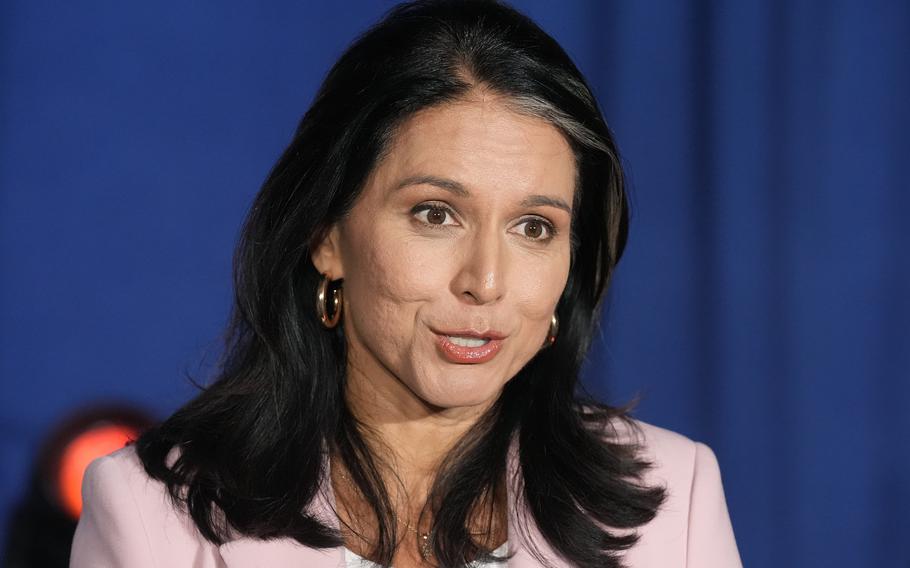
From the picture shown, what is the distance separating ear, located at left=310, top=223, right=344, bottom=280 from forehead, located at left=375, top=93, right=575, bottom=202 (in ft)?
0.44

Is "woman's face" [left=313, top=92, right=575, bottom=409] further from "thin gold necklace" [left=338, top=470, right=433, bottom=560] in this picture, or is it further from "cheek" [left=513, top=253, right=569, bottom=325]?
"thin gold necklace" [left=338, top=470, right=433, bottom=560]

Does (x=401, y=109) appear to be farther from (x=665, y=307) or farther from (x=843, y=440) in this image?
(x=843, y=440)

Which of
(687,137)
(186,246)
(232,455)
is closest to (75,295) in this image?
(186,246)

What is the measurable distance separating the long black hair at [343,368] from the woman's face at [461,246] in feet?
0.13

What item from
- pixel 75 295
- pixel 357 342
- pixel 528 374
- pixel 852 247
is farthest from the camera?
pixel 852 247

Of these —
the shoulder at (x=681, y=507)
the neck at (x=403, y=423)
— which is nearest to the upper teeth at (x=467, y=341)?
the neck at (x=403, y=423)

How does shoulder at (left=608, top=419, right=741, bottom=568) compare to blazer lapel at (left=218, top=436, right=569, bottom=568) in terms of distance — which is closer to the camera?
blazer lapel at (left=218, top=436, right=569, bottom=568)

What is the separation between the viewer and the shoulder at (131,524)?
1600mm

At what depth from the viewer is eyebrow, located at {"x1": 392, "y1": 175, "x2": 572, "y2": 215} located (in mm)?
1572

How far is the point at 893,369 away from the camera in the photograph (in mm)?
2600

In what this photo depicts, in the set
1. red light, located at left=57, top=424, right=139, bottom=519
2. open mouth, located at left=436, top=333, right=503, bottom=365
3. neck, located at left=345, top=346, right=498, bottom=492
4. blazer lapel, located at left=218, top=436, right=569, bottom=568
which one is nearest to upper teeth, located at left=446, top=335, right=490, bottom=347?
open mouth, located at left=436, top=333, right=503, bottom=365

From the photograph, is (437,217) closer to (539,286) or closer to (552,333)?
(539,286)

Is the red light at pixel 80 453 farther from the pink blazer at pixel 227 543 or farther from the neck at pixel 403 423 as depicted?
the neck at pixel 403 423

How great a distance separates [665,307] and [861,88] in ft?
2.11
